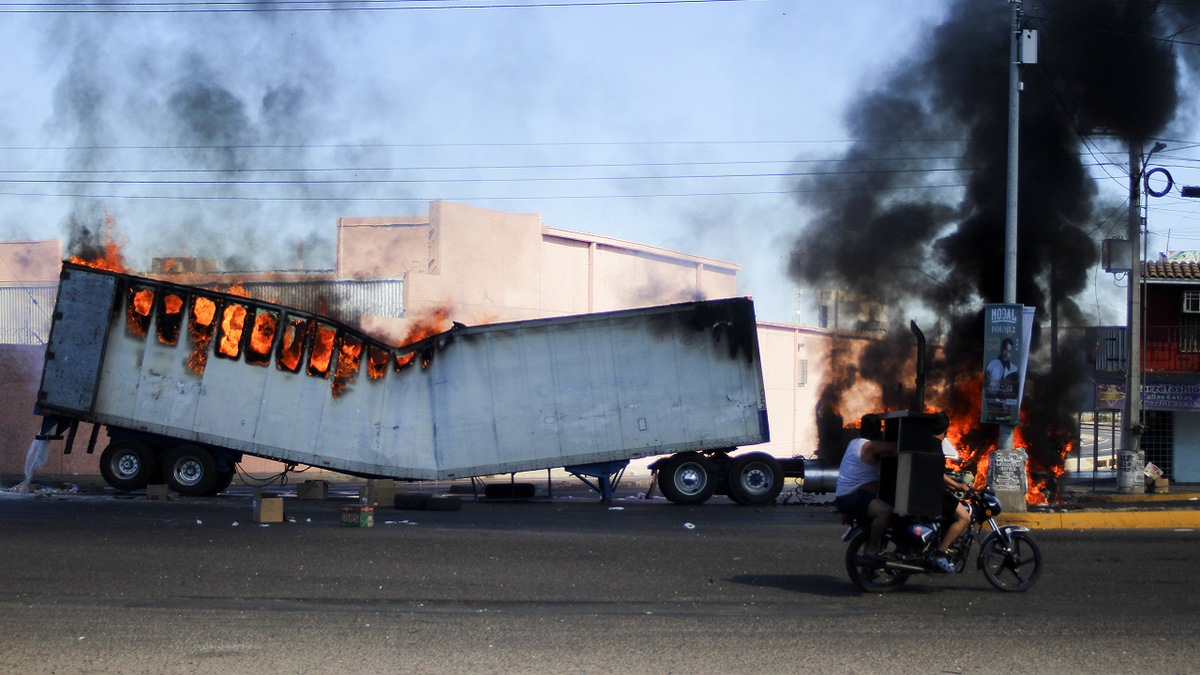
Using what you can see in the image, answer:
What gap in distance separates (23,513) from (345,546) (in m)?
6.09

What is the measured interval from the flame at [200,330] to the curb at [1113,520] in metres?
12.7

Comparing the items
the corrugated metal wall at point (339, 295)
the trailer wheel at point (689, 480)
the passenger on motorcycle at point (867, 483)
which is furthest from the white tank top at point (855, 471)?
the corrugated metal wall at point (339, 295)

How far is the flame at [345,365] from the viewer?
17.0m

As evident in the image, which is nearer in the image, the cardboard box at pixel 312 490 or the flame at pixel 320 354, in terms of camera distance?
the flame at pixel 320 354

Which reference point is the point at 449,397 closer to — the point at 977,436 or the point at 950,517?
the point at 977,436

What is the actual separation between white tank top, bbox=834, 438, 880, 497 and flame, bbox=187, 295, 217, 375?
1252cm

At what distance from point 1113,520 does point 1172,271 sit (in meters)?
17.6

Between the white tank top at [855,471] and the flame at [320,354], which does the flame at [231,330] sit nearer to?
the flame at [320,354]

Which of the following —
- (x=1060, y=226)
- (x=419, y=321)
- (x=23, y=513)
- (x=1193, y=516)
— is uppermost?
(x=1060, y=226)

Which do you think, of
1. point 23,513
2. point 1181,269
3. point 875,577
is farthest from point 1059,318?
point 23,513

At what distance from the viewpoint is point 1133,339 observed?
68.9 feet

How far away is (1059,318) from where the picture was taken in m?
21.4

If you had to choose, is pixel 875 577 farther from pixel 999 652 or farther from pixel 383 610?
pixel 383 610

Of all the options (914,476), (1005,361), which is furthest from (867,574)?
(1005,361)
